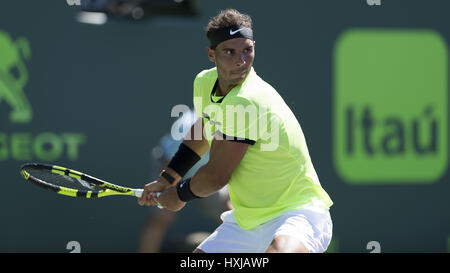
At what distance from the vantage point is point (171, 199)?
407 centimetres

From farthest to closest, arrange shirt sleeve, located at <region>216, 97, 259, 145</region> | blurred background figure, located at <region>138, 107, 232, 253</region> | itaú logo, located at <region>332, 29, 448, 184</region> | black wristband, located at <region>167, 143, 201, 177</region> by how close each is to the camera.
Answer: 1. itaú logo, located at <region>332, 29, 448, 184</region>
2. blurred background figure, located at <region>138, 107, 232, 253</region>
3. black wristband, located at <region>167, 143, 201, 177</region>
4. shirt sleeve, located at <region>216, 97, 259, 145</region>

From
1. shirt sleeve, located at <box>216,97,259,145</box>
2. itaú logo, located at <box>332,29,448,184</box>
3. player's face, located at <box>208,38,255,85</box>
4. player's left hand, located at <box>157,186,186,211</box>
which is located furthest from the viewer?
itaú logo, located at <box>332,29,448,184</box>

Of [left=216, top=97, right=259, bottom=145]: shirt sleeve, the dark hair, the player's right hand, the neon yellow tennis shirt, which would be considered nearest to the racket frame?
the player's right hand

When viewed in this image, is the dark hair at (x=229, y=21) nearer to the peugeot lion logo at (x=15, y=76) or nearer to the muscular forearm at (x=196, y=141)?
the muscular forearm at (x=196, y=141)

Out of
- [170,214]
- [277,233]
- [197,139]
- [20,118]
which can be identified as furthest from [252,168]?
[20,118]

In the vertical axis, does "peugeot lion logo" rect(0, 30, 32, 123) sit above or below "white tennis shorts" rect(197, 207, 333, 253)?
above

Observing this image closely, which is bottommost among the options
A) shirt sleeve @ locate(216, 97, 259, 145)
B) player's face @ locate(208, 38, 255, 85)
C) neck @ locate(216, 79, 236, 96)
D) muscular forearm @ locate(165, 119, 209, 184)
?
muscular forearm @ locate(165, 119, 209, 184)

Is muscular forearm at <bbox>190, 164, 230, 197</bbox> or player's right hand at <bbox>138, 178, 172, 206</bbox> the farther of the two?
player's right hand at <bbox>138, 178, 172, 206</bbox>

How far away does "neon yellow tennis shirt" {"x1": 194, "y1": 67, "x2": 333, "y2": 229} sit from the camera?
3.81 meters

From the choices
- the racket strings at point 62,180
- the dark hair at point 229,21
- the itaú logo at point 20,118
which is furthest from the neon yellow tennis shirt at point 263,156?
the itaú logo at point 20,118

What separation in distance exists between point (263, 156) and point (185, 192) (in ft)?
1.48

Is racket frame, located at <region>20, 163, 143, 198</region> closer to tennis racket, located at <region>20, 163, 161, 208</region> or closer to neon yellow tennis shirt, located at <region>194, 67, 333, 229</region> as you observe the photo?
tennis racket, located at <region>20, 163, 161, 208</region>

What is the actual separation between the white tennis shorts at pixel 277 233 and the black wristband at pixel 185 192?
0.91 ft

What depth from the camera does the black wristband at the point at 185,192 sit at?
3967 mm
